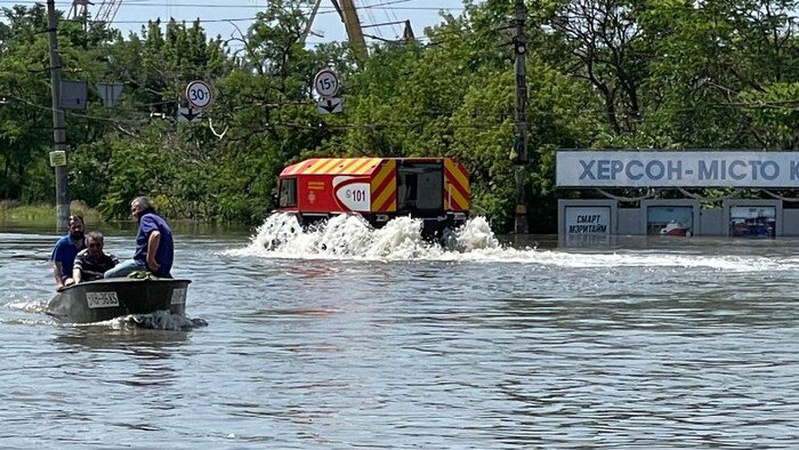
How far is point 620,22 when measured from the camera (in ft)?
227

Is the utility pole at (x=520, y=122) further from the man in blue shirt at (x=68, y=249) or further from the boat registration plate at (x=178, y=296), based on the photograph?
the boat registration plate at (x=178, y=296)

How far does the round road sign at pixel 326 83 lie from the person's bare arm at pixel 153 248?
3752 centimetres

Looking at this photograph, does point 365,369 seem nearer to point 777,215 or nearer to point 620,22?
point 777,215

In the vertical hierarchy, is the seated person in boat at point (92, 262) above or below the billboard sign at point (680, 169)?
below

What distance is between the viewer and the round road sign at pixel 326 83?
58881 millimetres

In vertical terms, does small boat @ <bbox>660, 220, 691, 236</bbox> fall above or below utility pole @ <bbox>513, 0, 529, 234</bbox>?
below

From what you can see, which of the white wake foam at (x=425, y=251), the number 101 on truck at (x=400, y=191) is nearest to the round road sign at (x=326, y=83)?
the white wake foam at (x=425, y=251)

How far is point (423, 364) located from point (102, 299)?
4987 millimetres

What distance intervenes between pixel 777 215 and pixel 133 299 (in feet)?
129

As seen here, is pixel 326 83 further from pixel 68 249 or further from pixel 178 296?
pixel 178 296

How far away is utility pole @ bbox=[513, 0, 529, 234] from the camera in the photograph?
5397 centimetres

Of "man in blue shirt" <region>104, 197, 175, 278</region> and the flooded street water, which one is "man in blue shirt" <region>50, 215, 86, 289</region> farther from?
"man in blue shirt" <region>104, 197, 175, 278</region>

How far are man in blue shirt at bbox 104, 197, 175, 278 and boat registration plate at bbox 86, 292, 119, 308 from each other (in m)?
0.29

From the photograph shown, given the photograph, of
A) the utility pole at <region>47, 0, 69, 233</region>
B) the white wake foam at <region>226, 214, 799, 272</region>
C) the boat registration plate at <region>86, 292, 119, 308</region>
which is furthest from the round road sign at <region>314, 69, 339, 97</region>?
the boat registration plate at <region>86, 292, 119, 308</region>
